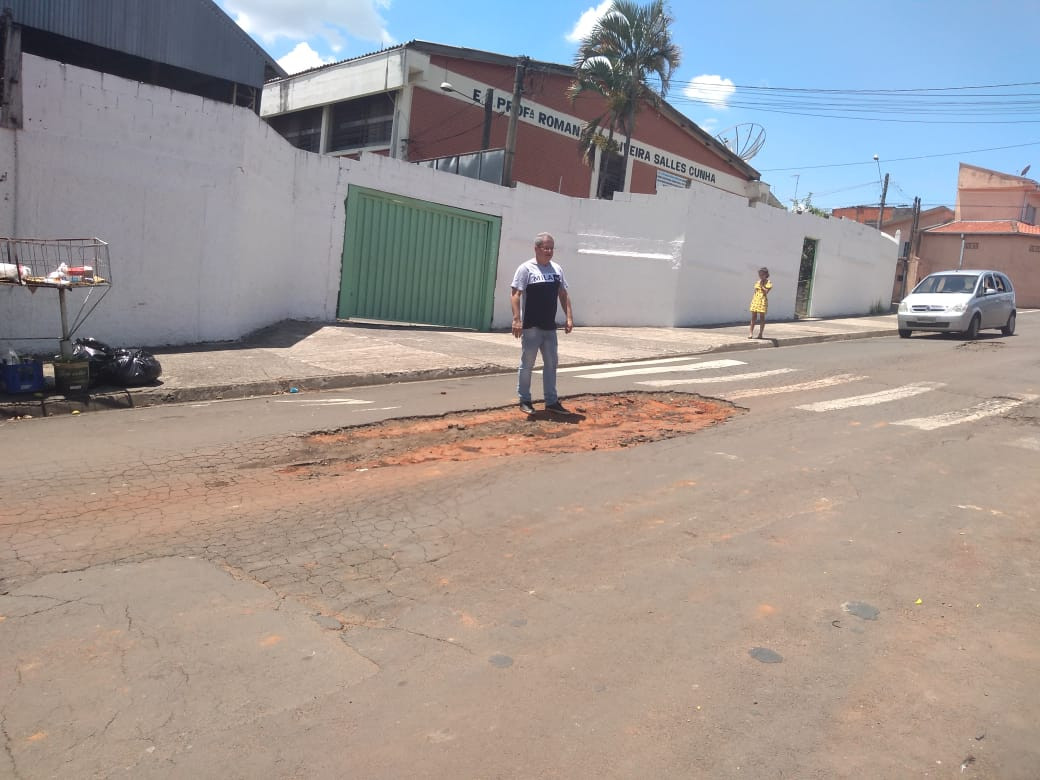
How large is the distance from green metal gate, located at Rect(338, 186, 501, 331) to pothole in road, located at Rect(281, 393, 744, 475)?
6.89m

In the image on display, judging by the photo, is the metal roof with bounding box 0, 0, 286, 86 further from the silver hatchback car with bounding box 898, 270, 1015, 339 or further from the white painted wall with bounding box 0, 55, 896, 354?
the silver hatchback car with bounding box 898, 270, 1015, 339

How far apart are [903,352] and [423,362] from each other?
892 cm

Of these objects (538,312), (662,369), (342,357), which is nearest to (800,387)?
(662,369)

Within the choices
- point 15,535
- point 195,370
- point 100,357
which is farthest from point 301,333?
point 15,535

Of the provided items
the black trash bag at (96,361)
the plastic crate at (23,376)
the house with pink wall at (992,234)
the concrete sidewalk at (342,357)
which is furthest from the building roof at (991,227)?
the plastic crate at (23,376)

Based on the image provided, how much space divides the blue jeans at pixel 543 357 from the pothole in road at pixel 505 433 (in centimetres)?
22

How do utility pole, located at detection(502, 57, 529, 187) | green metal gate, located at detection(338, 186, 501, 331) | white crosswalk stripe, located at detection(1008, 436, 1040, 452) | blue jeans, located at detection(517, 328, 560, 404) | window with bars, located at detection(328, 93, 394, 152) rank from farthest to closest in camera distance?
window with bars, located at detection(328, 93, 394, 152)
utility pole, located at detection(502, 57, 529, 187)
green metal gate, located at detection(338, 186, 501, 331)
blue jeans, located at detection(517, 328, 560, 404)
white crosswalk stripe, located at detection(1008, 436, 1040, 452)

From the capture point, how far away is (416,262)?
49.1 feet

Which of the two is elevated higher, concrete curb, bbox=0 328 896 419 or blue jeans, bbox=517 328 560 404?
blue jeans, bbox=517 328 560 404

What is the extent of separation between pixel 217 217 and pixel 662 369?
21.8 ft

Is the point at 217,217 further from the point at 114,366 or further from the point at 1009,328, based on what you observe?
the point at 1009,328

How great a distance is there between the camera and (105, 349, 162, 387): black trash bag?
812 cm

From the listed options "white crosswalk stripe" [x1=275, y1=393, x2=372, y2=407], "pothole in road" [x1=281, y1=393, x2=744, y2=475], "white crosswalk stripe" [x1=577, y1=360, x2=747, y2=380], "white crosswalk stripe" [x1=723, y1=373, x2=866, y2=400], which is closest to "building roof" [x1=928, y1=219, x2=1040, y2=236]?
"white crosswalk stripe" [x1=577, y1=360, x2=747, y2=380]

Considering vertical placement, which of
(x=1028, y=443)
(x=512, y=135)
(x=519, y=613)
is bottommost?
(x=519, y=613)
